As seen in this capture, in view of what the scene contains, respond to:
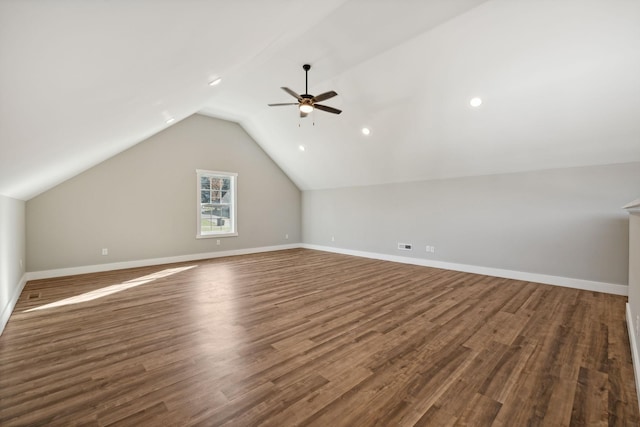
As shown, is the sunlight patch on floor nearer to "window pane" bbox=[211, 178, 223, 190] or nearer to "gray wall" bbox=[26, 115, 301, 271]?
"gray wall" bbox=[26, 115, 301, 271]

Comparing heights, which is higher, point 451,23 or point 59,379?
point 451,23

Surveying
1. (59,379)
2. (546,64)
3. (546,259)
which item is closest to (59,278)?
(59,379)

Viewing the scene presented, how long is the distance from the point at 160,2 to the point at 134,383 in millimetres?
2284

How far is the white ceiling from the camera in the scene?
1161 mm

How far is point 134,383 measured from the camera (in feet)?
6.20

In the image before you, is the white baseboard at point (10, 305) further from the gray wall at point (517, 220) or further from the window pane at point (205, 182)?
the gray wall at point (517, 220)

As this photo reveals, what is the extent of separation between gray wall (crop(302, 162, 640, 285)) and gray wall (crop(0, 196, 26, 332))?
642 centimetres

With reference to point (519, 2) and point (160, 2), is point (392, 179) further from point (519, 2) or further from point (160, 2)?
point (160, 2)

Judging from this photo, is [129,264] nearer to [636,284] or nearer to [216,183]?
[216,183]

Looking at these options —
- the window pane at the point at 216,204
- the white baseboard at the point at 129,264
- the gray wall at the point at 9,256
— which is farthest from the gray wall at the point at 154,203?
the gray wall at the point at 9,256

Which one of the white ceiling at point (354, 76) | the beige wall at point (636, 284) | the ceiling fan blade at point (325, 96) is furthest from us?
the ceiling fan blade at point (325, 96)

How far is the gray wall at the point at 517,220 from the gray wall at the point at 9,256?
6416 millimetres

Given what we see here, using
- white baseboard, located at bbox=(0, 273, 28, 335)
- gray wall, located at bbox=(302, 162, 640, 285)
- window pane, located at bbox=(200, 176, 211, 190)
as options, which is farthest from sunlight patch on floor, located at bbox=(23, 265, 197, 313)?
gray wall, located at bbox=(302, 162, 640, 285)

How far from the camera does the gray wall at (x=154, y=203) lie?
16.4ft
